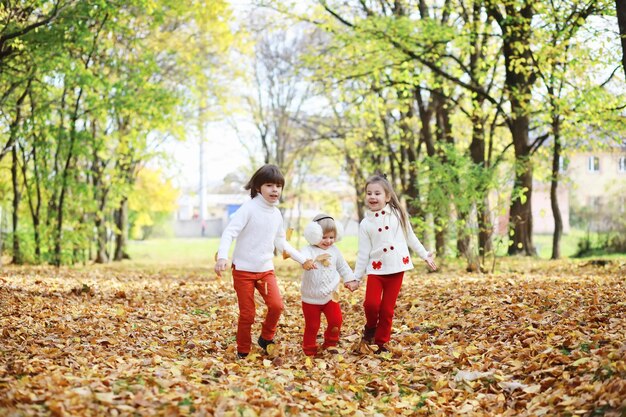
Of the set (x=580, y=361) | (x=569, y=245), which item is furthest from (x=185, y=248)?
(x=580, y=361)

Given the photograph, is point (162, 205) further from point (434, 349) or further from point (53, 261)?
point (434, 349)

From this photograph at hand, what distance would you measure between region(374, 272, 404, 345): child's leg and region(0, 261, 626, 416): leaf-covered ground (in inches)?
9.5

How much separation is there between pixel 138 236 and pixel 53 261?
22897 millimetres

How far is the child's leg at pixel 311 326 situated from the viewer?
620 cm

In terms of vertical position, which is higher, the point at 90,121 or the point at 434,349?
the point at 90,121

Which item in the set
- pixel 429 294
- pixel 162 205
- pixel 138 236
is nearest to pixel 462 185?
pixel 429 294

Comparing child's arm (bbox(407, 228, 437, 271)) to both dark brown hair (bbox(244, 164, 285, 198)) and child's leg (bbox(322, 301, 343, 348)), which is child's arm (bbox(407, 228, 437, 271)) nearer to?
child's leg (bbox(322, 301, 343, 348))

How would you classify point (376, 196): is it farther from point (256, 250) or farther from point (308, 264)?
point (256, 250)

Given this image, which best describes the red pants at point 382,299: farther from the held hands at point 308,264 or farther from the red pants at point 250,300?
the red pants at point 250,300

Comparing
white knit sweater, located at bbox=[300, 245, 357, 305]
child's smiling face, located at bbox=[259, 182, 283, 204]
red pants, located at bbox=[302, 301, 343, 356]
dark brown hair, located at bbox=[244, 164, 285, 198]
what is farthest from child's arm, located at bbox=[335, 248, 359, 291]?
dark brown hair, located at bbox=[244, 164, 285, 198]

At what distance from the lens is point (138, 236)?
4034 cm

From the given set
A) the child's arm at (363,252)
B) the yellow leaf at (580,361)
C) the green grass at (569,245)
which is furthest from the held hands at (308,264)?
the green grass at (569,245)

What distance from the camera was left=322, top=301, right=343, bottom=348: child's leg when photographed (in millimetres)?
6241

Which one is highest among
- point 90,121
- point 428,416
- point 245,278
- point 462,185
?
point 90,121
